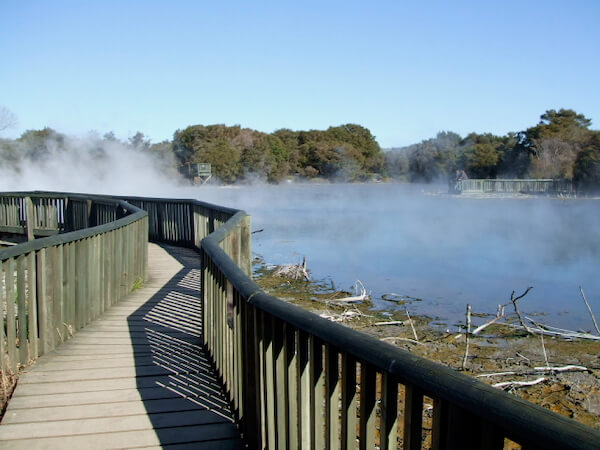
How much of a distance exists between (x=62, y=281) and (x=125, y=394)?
5.05 ft

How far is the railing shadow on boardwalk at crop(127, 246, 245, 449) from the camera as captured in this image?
3523 mm

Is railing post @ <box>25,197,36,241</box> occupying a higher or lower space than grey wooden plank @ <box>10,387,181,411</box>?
higher

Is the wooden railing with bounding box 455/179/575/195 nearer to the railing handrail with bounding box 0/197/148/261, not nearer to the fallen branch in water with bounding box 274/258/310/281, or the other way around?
the fallen branch in water with bounding box 274/258/310/281

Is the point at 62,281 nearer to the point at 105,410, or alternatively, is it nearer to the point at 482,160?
the point at 105,410

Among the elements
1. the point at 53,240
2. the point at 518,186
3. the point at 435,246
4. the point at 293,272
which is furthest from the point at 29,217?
the point at 518,186

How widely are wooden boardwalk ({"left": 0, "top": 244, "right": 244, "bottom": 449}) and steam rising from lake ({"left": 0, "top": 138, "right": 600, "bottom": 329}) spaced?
6.91 metres

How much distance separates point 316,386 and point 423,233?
28.1 metres

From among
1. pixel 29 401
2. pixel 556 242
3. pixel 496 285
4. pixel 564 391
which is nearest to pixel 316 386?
pixel 29 401

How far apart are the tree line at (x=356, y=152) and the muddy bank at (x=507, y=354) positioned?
42.0 metres

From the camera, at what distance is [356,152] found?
116m

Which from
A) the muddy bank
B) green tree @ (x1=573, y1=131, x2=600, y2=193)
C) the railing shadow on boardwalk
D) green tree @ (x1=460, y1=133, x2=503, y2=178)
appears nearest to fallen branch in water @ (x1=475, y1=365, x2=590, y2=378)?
the muddy bank

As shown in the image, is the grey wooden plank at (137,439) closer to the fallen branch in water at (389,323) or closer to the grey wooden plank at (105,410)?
the grey wooden plank at (105,410)

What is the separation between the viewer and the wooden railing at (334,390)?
1.33 m

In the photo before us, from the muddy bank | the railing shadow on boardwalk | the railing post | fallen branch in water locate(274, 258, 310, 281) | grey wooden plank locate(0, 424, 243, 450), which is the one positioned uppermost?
the railing post
